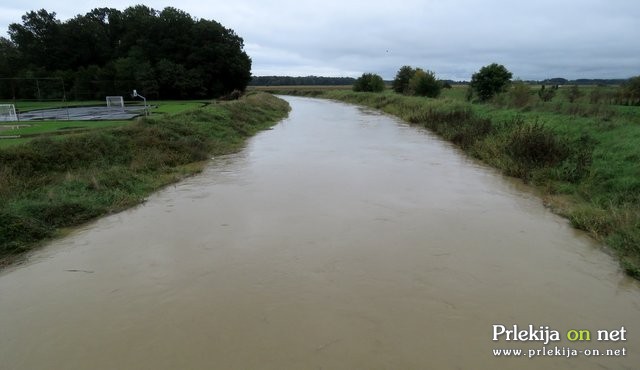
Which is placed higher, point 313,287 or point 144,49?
point 144,49

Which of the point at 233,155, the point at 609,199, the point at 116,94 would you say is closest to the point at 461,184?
the point at 609,199

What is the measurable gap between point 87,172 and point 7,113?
44.7ft

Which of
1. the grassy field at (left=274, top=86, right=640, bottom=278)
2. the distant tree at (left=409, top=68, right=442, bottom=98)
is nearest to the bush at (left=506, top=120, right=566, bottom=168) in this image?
the grassy field at (left=274, top=86, right=640, bottom=278)

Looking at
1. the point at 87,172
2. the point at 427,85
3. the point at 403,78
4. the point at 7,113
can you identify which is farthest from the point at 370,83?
the point at 87,172

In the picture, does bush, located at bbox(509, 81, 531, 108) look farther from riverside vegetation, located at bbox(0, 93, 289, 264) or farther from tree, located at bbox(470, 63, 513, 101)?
riverside vegetation, located at bbox(0, 93, 289, 264)

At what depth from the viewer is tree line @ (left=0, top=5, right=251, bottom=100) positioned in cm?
4350

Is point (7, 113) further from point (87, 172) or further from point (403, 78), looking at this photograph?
point (403, 78)

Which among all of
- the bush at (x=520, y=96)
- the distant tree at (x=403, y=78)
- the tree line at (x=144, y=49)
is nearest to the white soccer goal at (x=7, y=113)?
the tree line at (x=144, y=49)

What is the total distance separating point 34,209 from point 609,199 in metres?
11.1

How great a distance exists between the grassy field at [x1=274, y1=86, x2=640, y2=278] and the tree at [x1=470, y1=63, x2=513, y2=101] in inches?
284

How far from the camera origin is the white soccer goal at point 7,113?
18.4 meters

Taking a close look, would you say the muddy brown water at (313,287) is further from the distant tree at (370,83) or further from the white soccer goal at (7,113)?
the distant tree at (370,83)

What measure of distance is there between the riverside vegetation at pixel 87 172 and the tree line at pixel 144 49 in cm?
3067

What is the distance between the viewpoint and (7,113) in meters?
19.1
